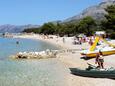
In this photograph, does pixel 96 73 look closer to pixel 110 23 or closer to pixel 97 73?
pixel 97 73

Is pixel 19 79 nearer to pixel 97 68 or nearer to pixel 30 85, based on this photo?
pixel 30 85

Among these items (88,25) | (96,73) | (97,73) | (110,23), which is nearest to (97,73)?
(97,73)

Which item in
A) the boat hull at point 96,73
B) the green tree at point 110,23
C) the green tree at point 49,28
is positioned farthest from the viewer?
the green tree at point 49,28

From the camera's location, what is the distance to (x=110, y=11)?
287 ft

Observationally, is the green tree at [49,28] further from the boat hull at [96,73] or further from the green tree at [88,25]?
the boat hull at [96,73]

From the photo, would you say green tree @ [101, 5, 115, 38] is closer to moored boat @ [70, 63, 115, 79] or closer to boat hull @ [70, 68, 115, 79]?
boat hull @ [70, 68, 115, 79]

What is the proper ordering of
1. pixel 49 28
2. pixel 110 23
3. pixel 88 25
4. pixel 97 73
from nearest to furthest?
pixel 97 73 → pixel 110 23 → pixel 88 25 → pixel 49 28

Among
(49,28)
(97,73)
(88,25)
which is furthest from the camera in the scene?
(49,28)

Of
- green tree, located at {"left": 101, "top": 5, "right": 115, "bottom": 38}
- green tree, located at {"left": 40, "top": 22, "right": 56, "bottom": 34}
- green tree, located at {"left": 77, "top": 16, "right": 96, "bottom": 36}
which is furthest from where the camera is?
green tree, located at {"left": 40, "top": 22, "right": 56, "bottom": 34}

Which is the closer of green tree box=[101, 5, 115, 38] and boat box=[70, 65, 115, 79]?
boat box=[70, 65, 115, 79]

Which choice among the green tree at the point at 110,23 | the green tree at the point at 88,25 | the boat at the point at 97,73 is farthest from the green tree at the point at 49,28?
the boat at the point at 97,73

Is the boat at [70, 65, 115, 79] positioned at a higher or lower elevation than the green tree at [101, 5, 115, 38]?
lower

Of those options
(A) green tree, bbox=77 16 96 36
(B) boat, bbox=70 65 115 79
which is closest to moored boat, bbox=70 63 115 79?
(B) boat, bbox=70 65 115 79

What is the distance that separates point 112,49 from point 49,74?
14685mm
